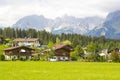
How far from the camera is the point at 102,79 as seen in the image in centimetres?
2716

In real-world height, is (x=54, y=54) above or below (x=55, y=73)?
above

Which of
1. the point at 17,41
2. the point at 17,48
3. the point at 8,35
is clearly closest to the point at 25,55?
the point at 17,48

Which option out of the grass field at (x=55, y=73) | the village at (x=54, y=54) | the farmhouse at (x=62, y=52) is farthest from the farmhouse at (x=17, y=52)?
the grass field at (x=55, y=73)

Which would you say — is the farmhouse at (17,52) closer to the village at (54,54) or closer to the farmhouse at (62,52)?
the village at (54,54)

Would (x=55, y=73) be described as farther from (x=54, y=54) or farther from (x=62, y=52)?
(x=62, y=52)

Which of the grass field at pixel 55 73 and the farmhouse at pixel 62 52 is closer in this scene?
the grass field at pixel 55 73

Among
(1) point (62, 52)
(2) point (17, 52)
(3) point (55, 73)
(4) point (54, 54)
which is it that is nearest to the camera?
(3) point (55, 73)

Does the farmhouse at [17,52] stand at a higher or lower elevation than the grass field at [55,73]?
higher

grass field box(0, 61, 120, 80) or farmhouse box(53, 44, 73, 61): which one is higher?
farmhouse box(53, 44, 73, 61)

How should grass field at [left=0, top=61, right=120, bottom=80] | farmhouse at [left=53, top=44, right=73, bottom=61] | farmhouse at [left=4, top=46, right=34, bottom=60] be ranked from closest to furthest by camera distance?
grass field at [left=0, top=61, right=120, bottom=80] → farmhouse at [left=4, top=46, right=34, bottom=60] → farmhouse at [left=53, top=44, right=73, bottom=61]

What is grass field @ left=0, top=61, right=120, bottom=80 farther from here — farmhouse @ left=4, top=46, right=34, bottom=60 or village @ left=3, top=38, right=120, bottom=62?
farmhouse @ left=4, top=46, right=34, bottom=60

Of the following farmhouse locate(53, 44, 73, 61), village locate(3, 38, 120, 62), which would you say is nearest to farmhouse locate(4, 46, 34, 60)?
village locate(3, 38, 120, 62)

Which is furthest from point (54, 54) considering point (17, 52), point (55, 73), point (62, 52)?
point (55, 73)

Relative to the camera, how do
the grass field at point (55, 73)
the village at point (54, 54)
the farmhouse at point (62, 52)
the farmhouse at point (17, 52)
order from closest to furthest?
the grass field at point (55, 73) < the village at point (54, 54) < the farmhouse at point (17, 52) < the farmhouse at point (62, 52)
